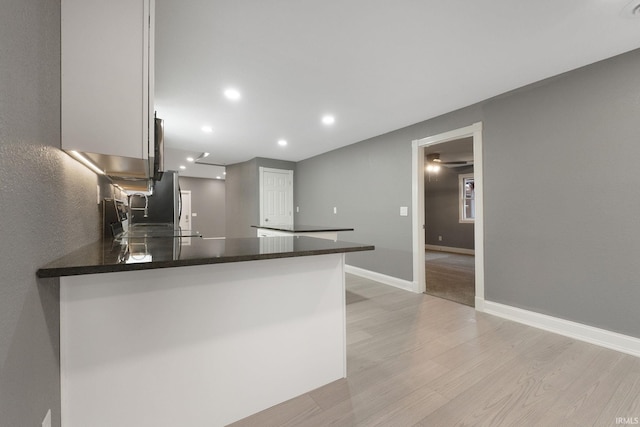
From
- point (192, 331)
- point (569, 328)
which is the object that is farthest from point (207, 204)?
point (569, 328)

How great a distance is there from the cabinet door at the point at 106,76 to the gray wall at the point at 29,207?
0.05m

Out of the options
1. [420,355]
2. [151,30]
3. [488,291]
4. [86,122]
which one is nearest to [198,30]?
[151,30]

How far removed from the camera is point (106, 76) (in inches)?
43.1

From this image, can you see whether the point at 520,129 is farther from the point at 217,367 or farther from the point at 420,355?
the point at 217,367

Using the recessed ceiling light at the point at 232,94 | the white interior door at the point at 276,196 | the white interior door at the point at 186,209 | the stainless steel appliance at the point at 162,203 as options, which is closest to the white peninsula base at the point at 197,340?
the recessed ceiling light at the point at 232,94

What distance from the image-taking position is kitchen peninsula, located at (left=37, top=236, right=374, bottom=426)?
1.00 metres

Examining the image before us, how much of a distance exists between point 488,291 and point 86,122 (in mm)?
3618

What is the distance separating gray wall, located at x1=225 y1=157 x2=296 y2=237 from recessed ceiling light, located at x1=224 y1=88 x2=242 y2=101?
9.84ft

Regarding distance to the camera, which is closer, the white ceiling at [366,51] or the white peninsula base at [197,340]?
the white peninsula base at [197,340]

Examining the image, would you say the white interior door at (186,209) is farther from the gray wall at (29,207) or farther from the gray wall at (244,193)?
the gray wall at (29,207)

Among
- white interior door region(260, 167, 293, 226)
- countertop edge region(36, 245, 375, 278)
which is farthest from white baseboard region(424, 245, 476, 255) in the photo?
countertop edge region(36, 245, 375, 278)

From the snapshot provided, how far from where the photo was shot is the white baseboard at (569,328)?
6.51 feet

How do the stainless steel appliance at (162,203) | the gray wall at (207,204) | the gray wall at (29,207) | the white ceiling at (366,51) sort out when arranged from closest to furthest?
the gray wall at (29,207)
the white ceiling at (366,51)
the stainless steel appliance at (162,203)
the gray wall at (207,204)

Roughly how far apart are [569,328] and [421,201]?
197 centimetres
